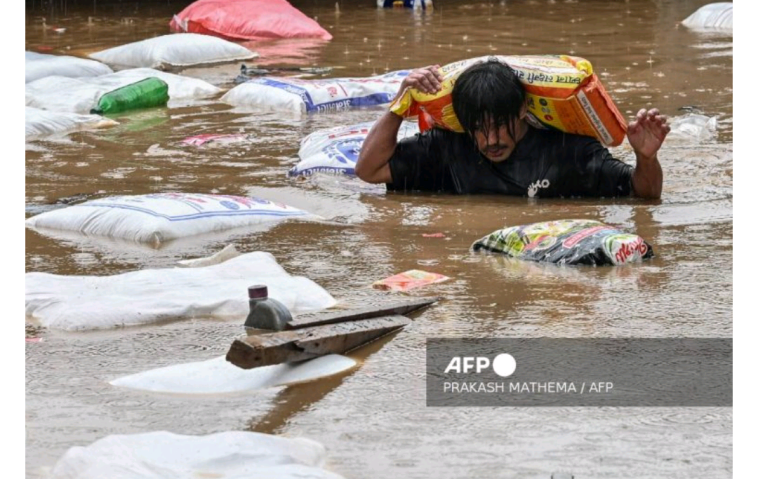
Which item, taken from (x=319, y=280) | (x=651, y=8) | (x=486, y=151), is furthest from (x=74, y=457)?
(x=651, y=8)

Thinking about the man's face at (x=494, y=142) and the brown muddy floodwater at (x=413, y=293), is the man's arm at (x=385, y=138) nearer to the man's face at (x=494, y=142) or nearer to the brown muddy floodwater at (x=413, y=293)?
the brown muddy floodwater at (x=413, y=293)

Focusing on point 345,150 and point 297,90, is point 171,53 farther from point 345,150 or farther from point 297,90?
point 345,150

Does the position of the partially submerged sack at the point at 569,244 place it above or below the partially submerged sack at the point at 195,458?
above

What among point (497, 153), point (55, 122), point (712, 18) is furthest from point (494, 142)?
point (712, 18)

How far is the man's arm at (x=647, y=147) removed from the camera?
5383 mm

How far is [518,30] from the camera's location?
1275 cm

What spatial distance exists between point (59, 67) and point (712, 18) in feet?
21.5

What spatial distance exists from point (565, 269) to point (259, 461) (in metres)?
1.99

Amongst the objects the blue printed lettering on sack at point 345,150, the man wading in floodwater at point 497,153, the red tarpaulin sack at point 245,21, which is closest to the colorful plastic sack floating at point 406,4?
the red tarpaulin sack at point 245,21

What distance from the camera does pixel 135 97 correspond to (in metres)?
8.73

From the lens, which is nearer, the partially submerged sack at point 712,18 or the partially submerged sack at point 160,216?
the partially submerged sack at point 160,216

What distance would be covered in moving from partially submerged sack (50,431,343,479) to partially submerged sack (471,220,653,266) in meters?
1.88

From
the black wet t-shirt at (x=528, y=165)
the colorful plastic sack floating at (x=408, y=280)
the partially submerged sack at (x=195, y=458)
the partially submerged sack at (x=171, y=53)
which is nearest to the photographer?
the partially submerged sack at (x=195, y=458)

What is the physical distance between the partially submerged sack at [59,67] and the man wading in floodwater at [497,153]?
14.1 ft
